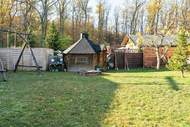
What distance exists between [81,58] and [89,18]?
3027 cm

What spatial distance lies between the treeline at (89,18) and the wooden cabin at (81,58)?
848 cm

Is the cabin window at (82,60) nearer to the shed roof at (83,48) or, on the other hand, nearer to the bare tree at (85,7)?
the shed roof at (83,48)

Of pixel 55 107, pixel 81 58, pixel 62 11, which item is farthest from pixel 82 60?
pixel 62 11

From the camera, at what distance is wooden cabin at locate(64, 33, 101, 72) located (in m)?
25.2

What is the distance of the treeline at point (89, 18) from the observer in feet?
128

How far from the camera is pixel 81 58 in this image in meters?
25.4

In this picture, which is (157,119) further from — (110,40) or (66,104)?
(110,40)

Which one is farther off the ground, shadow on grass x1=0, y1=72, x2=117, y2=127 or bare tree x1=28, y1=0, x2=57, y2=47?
bare tree x1=28, y1=0, x2=57, y2=47

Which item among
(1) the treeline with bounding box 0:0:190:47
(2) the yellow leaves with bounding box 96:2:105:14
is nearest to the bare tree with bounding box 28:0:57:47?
(1) the treeline with bounding box 0:0:190:47

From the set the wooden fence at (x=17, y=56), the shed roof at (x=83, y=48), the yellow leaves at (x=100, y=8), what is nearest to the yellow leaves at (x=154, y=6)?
the yellow leaves at (x=100, y=8)

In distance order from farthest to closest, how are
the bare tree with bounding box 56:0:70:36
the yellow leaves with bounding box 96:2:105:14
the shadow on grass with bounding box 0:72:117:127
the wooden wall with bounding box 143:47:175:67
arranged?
the yellow leaves with bounding box 96:2:105:14
the bare tree with bounding box 56:0:70:36
the wooden wall with bounding box 143:47:175:67
the shadow on grass with bounding box 0:72:117:127

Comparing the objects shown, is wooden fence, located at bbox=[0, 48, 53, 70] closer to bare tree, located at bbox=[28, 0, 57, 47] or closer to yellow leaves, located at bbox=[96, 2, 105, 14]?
bare tree, located at bbox=[28, 0, 57, 47]

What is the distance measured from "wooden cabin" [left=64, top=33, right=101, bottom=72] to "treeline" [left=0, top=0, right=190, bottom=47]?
8.48 metres

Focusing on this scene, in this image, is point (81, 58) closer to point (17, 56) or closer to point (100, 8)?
point (17, 56)
